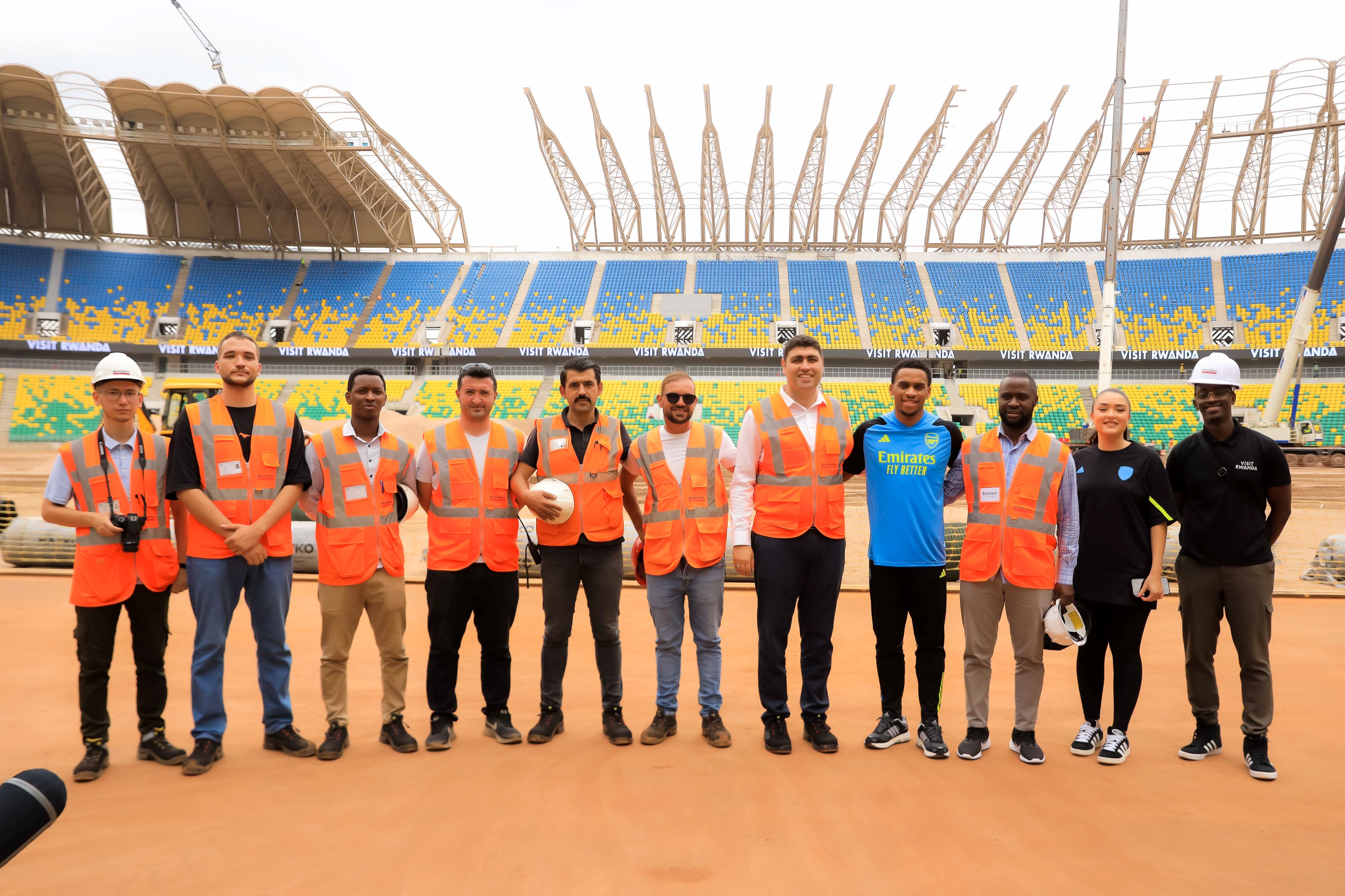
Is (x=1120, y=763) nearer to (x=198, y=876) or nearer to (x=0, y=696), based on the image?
(x=198, y=876)

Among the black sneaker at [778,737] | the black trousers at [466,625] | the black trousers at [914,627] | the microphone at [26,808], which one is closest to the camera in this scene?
the microphone at [26,808]

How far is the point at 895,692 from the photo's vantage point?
443cm

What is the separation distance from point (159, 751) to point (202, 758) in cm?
34

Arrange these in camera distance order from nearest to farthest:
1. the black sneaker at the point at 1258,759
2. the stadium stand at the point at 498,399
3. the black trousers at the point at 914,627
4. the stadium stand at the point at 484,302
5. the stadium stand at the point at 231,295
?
the black sneaker at the point at 1258,759 → the black trousers at the point at 914,627 → the stadium stand at the point at 498,399 → the stadium stand at the point at 231,295 → the stadium stand at the point at 484,302

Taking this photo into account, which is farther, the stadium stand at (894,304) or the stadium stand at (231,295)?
the stadium stand at (231,295)

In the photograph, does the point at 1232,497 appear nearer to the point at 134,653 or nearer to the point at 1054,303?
the point at 134,653

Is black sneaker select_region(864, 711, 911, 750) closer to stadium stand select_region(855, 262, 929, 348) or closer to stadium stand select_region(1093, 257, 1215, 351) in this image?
stadium stand select_region(855, 262, 929, 348)

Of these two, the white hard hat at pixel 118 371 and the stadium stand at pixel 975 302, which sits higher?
the stadium stand at pixel 975 302

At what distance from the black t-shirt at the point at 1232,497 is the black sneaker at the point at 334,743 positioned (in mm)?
4703

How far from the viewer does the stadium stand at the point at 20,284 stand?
103 feet

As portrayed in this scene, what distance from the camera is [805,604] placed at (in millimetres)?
4461

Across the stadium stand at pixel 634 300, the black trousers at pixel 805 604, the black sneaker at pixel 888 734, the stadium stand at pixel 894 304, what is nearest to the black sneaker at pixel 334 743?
the black trousers at pixel 805 604

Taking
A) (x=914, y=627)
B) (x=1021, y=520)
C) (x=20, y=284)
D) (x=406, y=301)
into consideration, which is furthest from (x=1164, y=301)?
(x=20, y=284)

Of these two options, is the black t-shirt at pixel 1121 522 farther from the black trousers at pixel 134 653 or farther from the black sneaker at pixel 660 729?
the black trousers at pixel 134 653
